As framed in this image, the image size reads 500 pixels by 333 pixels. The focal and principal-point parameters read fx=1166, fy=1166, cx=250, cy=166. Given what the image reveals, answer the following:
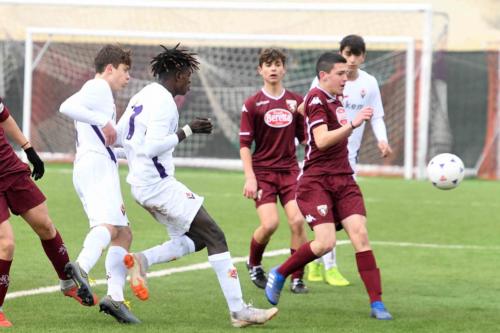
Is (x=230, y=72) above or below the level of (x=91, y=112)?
below

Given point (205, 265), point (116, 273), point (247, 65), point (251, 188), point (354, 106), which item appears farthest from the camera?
point (247, 65)

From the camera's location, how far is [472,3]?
122ft

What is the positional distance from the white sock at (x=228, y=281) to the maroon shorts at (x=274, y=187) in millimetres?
2423

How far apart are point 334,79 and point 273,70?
163 cm

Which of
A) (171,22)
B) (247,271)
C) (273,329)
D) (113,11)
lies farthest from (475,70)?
(273,329)

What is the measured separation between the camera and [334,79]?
8828mm

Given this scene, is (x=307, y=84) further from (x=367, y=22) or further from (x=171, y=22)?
(x=171, y=22)

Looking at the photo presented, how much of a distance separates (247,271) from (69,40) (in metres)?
15.2

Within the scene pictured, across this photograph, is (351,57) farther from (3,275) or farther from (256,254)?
(3,275)

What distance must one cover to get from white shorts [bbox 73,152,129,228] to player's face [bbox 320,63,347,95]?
172cm

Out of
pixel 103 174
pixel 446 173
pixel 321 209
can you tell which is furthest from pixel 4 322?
pixel 446 173

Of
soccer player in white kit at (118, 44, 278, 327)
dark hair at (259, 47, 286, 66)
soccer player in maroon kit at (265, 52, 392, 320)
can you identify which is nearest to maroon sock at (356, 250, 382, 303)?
soccer player in maroon kit at (265, 52, 392, 320)

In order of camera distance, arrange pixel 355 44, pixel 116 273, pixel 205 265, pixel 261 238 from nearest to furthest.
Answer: pixel 116 273
pixel 355 44
pixel 261 238
pixel 205 265

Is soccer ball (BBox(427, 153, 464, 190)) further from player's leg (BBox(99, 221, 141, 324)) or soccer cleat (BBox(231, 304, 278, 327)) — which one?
player's leg (BBox(99, 221, 141, 324))
